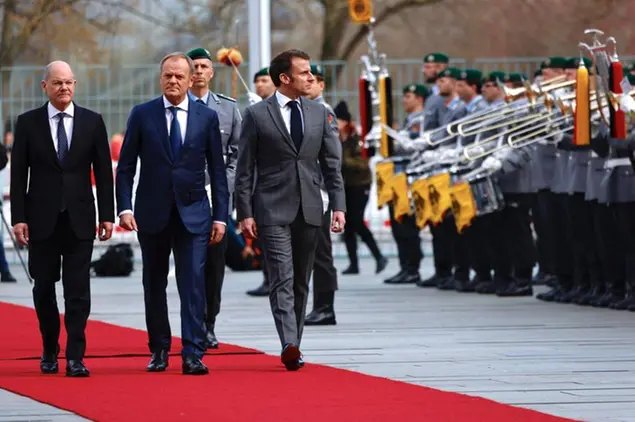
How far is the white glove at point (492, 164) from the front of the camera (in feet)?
54.6

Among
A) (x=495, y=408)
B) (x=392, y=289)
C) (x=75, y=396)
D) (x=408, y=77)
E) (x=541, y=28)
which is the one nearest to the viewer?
(x=495, y=408)

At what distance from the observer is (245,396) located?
31.3ft

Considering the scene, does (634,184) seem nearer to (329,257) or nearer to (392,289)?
(329,257)

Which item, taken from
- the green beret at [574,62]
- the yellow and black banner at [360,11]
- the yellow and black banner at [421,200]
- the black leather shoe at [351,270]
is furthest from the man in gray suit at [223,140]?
the black leather shoe at [351,270]

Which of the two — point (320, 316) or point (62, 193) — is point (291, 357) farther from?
point (320, 316)

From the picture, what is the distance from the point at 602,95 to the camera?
14.5m

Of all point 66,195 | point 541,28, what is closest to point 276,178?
point 66,195

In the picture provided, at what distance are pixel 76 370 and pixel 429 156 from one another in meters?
7.85

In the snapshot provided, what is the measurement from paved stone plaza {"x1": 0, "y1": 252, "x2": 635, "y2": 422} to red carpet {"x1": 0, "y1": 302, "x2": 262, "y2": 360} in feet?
1.22

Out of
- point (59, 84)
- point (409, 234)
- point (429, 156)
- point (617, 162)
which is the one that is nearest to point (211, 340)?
point (59, 84)

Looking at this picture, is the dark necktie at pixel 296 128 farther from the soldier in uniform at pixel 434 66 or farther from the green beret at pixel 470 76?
the soldier in uniform at pixel 434 66

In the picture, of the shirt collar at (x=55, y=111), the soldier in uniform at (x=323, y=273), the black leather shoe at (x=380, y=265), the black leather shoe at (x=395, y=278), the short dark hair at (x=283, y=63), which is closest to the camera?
the shirt collar at (x=55, y=111)

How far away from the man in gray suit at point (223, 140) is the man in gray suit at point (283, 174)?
3.46ft

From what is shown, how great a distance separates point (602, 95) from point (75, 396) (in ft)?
20.4
